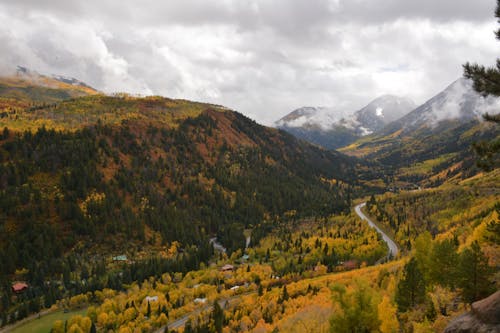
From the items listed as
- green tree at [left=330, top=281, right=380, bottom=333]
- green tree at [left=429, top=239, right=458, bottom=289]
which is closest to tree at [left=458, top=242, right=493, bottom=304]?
green tree at [left=429, top=239, right=458, bottom=289]

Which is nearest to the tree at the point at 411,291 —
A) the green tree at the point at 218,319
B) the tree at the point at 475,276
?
the tree at the point at 475,276

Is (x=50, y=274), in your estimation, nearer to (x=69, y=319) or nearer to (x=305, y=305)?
(x=69, y=319)

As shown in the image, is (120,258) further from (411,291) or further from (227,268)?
(411,291)

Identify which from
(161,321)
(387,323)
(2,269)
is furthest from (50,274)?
(387,323)

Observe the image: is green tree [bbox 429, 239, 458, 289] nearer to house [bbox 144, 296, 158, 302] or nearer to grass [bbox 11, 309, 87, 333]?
house [bbox 144, 296, 158, 302]

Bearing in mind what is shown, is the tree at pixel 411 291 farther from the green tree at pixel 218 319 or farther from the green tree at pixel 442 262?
the green tree at pixel 218 319

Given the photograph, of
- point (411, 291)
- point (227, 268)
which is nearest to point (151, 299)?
point (227, 268)
